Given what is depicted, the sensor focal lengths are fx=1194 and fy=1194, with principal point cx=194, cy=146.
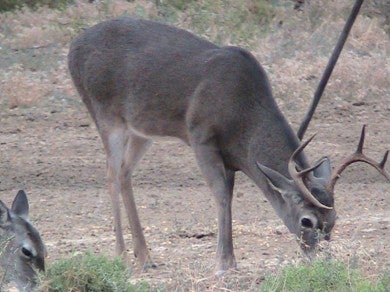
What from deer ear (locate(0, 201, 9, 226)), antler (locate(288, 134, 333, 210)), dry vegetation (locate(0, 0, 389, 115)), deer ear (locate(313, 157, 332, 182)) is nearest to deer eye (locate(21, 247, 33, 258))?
deer ear (locate(0, 201, 9, 226))

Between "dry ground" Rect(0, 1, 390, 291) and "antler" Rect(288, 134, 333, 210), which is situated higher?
"antler" Rect(288, 134, 333, 210)

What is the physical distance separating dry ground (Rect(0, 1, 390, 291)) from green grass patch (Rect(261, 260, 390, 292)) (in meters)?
0.37

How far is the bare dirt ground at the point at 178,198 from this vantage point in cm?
1059

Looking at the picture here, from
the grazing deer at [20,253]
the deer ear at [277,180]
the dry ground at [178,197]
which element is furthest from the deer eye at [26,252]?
the deer ear at [277,180]

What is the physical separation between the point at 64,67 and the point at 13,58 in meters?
1.23

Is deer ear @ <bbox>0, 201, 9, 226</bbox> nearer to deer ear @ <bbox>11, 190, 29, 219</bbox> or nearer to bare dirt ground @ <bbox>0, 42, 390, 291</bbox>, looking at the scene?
deer ear @ <bbox>11, 190, 29, 219</bbox>

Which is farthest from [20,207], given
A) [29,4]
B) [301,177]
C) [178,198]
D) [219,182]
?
[29,4]

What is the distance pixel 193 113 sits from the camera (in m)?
11.0

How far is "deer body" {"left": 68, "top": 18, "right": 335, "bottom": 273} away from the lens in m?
10.5

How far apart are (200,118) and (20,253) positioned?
245 centimetres

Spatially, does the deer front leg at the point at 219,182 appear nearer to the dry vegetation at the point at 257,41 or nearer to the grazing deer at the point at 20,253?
the grazing deer at the point at 20,253

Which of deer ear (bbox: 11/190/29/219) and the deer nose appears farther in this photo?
the deer nose

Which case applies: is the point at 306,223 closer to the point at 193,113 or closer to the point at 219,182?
the point at 219,182

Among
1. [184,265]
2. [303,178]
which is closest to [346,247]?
[303,178]
